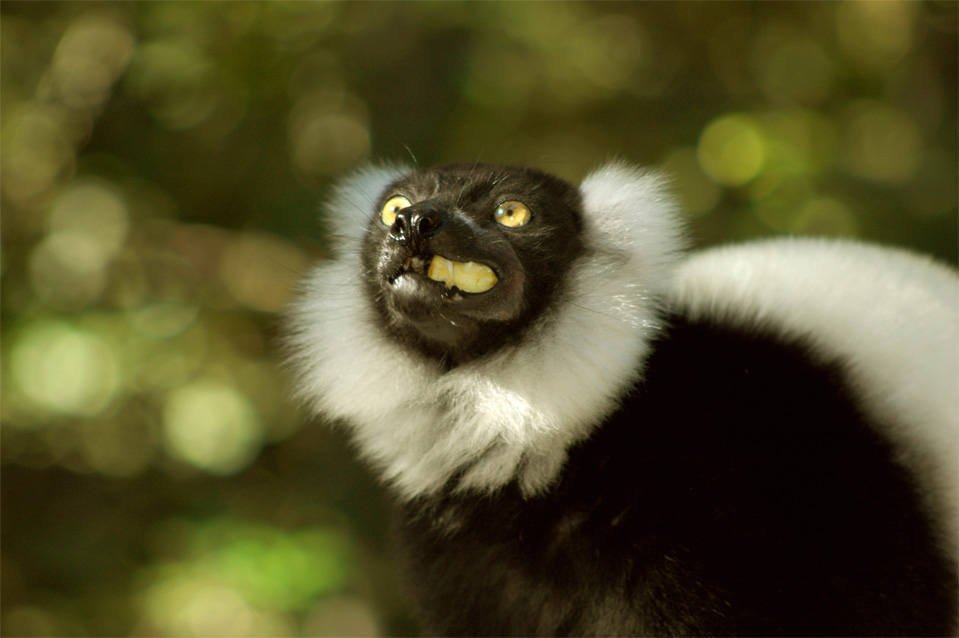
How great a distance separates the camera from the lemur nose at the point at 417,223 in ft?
6.44

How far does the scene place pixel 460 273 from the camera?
6.66 ft

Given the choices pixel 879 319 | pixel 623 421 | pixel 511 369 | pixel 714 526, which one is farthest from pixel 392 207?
pixel 879 319

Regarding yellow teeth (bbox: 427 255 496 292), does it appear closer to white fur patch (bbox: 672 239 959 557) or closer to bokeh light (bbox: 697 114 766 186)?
white fur patch (bbox: 672 239 959 557)

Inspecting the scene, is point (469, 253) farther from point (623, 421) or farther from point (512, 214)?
point (623, 421)

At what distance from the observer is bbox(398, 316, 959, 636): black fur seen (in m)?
1.92

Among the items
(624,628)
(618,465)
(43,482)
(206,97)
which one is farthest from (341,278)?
(43,482)

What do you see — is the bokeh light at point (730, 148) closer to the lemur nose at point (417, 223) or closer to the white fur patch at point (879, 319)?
the white fur patch at point (879, 319)

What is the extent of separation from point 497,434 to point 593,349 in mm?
336

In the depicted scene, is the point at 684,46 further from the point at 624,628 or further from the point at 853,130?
the point at 624,628

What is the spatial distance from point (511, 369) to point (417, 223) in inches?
18.3

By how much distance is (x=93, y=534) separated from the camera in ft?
14.0

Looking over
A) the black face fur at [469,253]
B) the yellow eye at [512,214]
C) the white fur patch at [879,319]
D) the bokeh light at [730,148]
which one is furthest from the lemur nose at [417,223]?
the bokeh light at [730,148]

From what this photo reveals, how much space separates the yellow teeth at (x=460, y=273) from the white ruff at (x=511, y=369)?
0.22 meters

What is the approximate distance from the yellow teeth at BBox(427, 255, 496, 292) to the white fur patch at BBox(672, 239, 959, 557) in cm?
66
